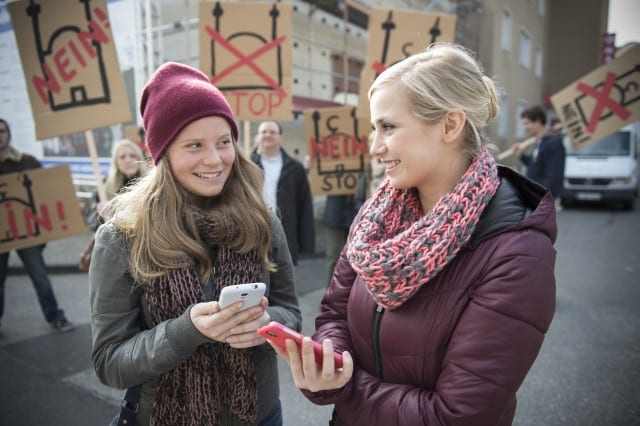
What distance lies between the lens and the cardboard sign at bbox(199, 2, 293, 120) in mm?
3963

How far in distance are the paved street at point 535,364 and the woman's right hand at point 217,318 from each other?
191 centimetres

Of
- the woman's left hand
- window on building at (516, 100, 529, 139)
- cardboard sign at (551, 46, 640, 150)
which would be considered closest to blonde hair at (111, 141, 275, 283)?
the woman's left hand

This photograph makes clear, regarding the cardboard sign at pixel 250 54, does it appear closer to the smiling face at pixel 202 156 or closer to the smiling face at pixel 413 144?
the smiling face at pixel 202 156

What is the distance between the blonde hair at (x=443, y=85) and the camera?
118 centimetres

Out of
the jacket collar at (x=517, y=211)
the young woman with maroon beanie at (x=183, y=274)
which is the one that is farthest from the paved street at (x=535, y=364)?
the jacket collar at (x=517, y=211)

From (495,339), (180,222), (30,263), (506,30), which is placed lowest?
(30,263)

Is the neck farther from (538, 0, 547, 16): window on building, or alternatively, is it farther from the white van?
(538, 0, 547, 16): window on building

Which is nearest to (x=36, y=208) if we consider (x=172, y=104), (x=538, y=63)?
(x=172, y=104)

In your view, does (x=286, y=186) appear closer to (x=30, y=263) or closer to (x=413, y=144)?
(x=30, y=263)

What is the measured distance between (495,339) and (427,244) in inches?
10.7

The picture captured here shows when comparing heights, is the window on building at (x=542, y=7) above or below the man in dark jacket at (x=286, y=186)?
above

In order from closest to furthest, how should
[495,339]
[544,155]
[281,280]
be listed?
[495,339] → [281,280] → [544,155]

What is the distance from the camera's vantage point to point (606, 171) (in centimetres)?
1082

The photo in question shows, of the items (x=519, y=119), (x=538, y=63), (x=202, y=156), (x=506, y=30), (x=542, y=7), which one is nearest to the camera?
(x=202, y=156)
